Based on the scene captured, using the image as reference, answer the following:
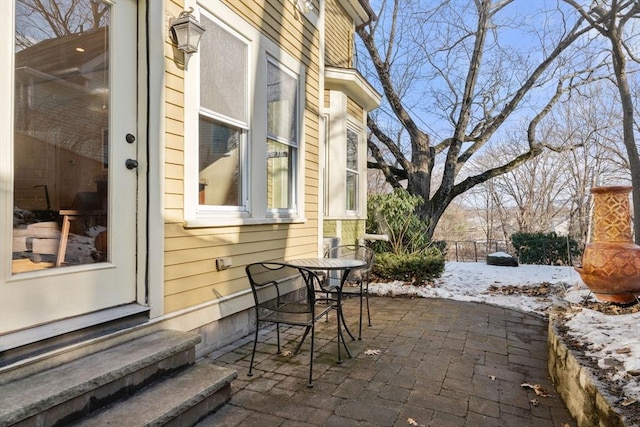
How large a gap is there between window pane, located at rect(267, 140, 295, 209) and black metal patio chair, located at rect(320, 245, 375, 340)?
83 cm

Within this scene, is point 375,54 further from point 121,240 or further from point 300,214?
point 121,240

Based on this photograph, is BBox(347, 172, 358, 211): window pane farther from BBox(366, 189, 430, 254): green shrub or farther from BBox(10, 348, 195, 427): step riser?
BBox(10, 348, 195, 427): step riser

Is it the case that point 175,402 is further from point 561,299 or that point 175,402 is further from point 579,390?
point 561,299

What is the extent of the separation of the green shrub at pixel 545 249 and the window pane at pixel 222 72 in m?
9.84

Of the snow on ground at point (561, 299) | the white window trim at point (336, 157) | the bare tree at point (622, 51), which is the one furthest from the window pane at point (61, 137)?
the bare tree at point (622, 51)

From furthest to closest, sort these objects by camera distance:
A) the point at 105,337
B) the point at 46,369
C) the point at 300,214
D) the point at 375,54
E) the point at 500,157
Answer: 1. the point at 500,157
2. the point at 375,54
3. the point at 300,214
4. the point at 105,337
5. the point at 46,369

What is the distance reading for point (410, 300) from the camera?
545cm

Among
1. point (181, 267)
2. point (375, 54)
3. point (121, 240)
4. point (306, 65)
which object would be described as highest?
point (375, 54)

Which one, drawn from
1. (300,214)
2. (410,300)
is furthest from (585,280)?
(300,214)

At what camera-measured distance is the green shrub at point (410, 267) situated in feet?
20.9

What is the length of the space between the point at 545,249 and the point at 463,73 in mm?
6136

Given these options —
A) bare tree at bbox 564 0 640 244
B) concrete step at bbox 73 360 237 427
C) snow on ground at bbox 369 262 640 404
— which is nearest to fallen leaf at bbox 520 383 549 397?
snow on ground at bbox 369 262 640 404

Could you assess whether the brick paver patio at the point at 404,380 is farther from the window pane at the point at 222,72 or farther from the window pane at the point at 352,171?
the window pane at the point at 352,171

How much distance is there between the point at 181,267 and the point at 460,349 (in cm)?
252
